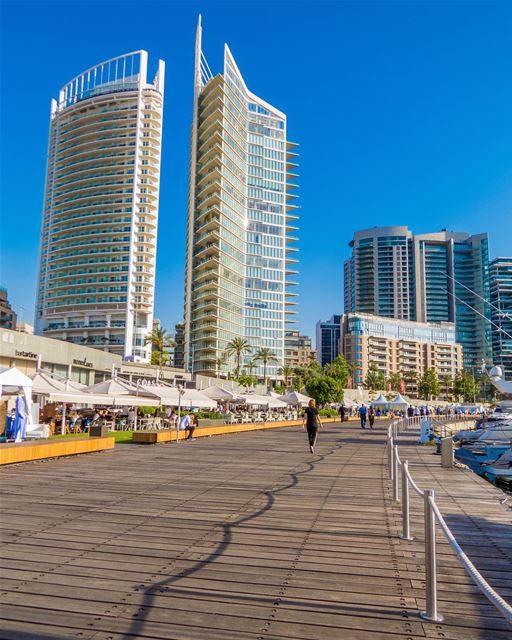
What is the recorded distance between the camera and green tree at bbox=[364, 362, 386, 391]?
153750 millimetres

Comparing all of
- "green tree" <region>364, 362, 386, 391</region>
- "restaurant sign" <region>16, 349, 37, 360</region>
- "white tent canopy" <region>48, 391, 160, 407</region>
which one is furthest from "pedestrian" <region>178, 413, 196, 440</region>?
"green tree" <region>364, 362, 386, 391</region>

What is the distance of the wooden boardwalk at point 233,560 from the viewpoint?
394 centimetres

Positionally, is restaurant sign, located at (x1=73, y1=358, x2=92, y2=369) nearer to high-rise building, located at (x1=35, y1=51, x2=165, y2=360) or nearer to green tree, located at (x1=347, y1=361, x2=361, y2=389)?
Answer: high-rise building, located at (x1=35, y1=51, x2=165, y2=360)

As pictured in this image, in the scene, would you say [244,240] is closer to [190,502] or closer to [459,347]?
[459,347]

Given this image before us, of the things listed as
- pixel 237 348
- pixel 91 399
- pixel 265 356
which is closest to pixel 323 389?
pixel 237 348

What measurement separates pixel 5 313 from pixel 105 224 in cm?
3038

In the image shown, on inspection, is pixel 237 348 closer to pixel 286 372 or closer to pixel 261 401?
pixel 286 372

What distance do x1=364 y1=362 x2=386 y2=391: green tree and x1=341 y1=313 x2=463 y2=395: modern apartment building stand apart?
459cm

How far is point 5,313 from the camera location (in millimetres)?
118500

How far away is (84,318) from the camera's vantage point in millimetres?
120062

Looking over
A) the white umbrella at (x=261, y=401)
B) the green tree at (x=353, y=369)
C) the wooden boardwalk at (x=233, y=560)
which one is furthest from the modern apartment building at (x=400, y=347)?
the wooden boardwalk at (x=233, y=560)

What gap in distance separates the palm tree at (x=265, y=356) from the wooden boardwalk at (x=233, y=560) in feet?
354

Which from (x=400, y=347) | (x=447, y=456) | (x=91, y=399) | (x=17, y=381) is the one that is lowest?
(x=447, y=456)

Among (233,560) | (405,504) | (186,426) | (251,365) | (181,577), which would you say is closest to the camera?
(181,577)
